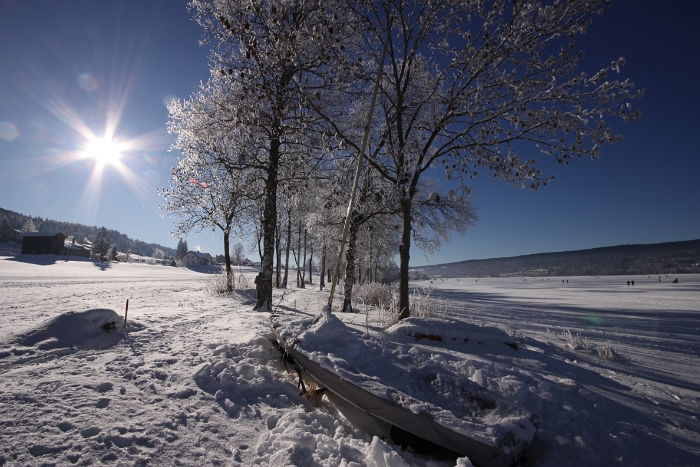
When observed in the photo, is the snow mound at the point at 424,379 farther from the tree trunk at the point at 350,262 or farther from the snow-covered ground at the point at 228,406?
the tree trunk at the point at 350,262

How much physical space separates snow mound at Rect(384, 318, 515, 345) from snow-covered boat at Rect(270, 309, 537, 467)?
4.68 ft

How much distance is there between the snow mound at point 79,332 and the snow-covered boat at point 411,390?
2569 millimetres

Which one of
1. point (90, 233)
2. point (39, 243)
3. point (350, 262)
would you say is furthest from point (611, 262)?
point (90, 233)

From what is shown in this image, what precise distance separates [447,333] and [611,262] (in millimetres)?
156149

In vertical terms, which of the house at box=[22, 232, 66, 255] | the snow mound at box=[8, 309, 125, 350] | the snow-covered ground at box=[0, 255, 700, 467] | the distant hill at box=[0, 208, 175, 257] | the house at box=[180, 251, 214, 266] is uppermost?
the distant hill at box=[0, 208, 175, 257]

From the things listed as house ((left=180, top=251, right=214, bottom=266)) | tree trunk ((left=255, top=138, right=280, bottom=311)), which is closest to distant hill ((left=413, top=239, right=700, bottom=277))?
house ((left=180, top=251, right=214, bottom=266))

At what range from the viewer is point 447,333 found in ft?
17.5

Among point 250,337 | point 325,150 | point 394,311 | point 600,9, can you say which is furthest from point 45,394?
point 600,9

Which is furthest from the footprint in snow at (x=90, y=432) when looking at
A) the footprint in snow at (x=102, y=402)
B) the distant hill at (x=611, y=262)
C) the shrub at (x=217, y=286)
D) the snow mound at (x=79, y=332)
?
the distant hill at (x=611, y=262)

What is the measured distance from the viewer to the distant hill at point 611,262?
332 ft

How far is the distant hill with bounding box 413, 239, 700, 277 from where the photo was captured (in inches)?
3979

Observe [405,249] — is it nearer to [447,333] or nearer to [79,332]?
[447,333]

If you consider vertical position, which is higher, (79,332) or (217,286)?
(79,332)

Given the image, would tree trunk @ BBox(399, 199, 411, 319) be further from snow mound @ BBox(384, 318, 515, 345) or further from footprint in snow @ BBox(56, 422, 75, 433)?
footprint in snow @ BBox(56, 422, 75, 433)
